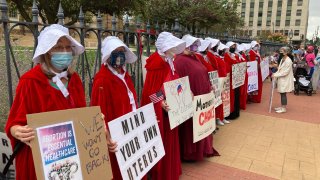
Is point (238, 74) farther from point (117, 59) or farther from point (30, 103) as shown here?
point (30, 103)

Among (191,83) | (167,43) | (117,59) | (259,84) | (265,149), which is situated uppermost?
(167,43)

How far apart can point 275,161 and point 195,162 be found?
1.37 metres

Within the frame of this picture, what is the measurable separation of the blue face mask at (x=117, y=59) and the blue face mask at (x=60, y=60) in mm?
621

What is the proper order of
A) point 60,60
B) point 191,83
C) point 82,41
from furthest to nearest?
point 191,83
point 82,41
point 60,60

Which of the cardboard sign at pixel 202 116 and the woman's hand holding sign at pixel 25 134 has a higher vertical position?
the woman's hand holding sign at pixel 25 134

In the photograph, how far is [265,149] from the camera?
215 inches

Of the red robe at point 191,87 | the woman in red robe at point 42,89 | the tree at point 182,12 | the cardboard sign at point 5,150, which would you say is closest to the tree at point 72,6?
the tree at point 182,12

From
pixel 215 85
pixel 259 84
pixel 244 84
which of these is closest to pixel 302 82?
pixel 259 84

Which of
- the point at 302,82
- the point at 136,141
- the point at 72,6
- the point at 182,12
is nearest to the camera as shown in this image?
the point at 136,141

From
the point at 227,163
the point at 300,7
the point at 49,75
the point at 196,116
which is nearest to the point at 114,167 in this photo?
the point at 49,75

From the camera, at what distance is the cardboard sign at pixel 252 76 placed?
834 centimetres

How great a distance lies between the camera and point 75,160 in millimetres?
2076

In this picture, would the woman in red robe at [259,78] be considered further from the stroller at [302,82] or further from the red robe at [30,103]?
the red robe at [30,103]

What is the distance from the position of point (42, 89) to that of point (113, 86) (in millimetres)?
827
